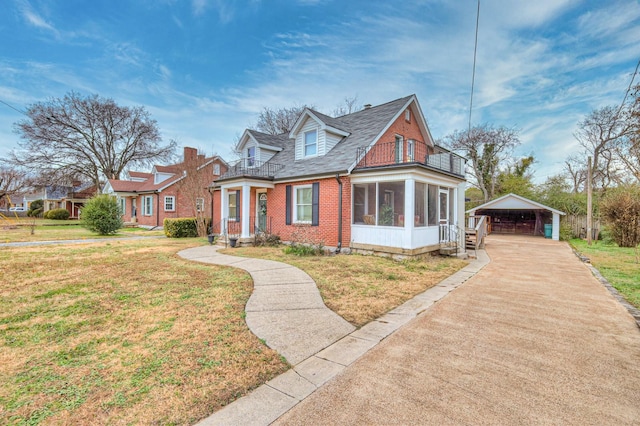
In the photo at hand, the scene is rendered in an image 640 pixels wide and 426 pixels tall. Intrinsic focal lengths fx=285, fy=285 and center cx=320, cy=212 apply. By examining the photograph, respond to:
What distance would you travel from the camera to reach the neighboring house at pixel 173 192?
18.9m

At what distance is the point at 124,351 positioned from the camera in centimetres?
339

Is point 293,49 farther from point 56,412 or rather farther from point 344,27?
point 56,412

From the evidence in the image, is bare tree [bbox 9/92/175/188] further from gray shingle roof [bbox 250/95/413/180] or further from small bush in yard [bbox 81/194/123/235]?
gray shingle roof [bbox 250/95/413/180]

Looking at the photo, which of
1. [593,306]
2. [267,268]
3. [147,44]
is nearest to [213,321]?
[267,268]

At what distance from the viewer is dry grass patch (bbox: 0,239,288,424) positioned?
2.43 metres

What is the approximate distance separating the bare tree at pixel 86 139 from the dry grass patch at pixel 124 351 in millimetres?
29759

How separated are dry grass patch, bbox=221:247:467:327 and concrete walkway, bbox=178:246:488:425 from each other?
0.76ft

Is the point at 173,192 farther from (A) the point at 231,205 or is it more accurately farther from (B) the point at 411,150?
(B) the point at 411,150

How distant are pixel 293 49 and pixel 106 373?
52.4 ft

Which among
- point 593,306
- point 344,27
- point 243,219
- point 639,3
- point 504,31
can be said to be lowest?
point 593,306

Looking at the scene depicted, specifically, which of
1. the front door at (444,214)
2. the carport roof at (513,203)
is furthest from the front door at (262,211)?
the carport roof at (513,203)

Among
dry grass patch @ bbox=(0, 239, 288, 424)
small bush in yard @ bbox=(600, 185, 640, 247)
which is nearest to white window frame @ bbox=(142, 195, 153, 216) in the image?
dry grass patch @ bbox=(0, 239, 288, 424)

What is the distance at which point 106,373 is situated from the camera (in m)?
2.93

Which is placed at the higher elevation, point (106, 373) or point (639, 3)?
point (639, 3)
